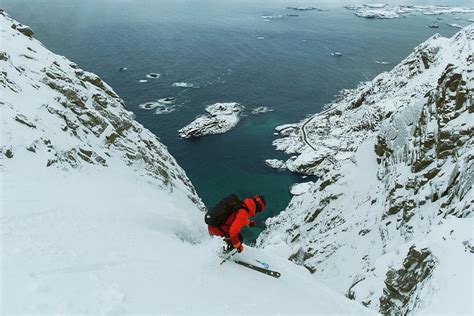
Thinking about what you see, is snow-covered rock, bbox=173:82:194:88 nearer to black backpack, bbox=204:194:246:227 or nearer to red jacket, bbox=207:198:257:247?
red jacket, bbox=207:198:257:247

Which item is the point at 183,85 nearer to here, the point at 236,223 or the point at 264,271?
the point at 264,271

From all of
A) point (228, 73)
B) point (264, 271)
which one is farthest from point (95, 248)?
point (228, 73)

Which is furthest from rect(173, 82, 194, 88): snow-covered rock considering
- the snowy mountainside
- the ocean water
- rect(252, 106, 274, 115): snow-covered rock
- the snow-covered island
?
the snowy mountainside

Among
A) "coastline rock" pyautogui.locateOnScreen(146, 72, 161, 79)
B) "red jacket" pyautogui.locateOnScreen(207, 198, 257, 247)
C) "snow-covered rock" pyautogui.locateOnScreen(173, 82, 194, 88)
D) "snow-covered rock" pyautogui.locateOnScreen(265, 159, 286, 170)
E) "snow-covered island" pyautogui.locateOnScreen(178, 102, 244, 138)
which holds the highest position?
"red jacket" pyautogui.locateOnScreen(207, 198, 257, 247)

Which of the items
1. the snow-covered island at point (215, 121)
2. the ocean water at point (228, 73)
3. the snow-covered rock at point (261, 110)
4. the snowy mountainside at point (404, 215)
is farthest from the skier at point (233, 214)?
the snow-covered rock at point (261, 110)

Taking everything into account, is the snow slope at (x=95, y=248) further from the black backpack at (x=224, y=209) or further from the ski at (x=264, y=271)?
the black backpack at (x=224, y=209)

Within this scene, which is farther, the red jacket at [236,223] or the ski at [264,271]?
the ski at [264,271]
